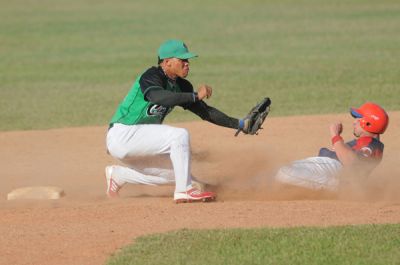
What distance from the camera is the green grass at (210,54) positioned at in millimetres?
17094

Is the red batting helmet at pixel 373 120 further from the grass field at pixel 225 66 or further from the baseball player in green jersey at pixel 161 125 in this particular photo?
the grass field at pixel 225 66

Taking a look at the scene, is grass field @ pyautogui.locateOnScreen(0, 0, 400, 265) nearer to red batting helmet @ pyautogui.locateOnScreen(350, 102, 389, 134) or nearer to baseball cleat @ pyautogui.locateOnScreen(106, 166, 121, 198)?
red batting helmet @ pyautogui.locateOnScreen(350, 102, 389, 134)

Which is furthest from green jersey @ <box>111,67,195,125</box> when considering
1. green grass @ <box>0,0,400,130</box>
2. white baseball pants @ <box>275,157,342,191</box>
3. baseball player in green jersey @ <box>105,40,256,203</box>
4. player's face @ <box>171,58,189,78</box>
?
green grass @ <box>0,0,400,130</box>

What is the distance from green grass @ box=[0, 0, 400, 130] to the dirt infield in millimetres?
2275

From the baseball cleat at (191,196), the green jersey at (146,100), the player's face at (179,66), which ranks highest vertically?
the player's face at (179,66)

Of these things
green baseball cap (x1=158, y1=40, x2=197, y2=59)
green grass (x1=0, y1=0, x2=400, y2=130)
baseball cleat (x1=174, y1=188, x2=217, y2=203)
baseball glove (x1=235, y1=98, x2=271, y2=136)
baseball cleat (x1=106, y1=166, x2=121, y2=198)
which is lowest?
green grass (x1=0, y1=0, x2=400, y2=130)

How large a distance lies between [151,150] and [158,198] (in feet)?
1.88

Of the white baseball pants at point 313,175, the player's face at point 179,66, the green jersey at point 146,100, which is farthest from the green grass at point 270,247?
the player's face at point 179,66

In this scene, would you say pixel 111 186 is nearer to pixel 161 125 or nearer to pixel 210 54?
pixel 161 125

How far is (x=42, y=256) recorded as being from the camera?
24.2 ft

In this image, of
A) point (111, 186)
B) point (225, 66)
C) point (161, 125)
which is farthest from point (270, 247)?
point (225, 66)

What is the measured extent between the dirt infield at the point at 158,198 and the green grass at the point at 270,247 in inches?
10.1

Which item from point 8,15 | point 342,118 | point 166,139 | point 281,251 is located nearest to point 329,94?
point 342,118

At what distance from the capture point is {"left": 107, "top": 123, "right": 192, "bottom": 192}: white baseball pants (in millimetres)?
9008
